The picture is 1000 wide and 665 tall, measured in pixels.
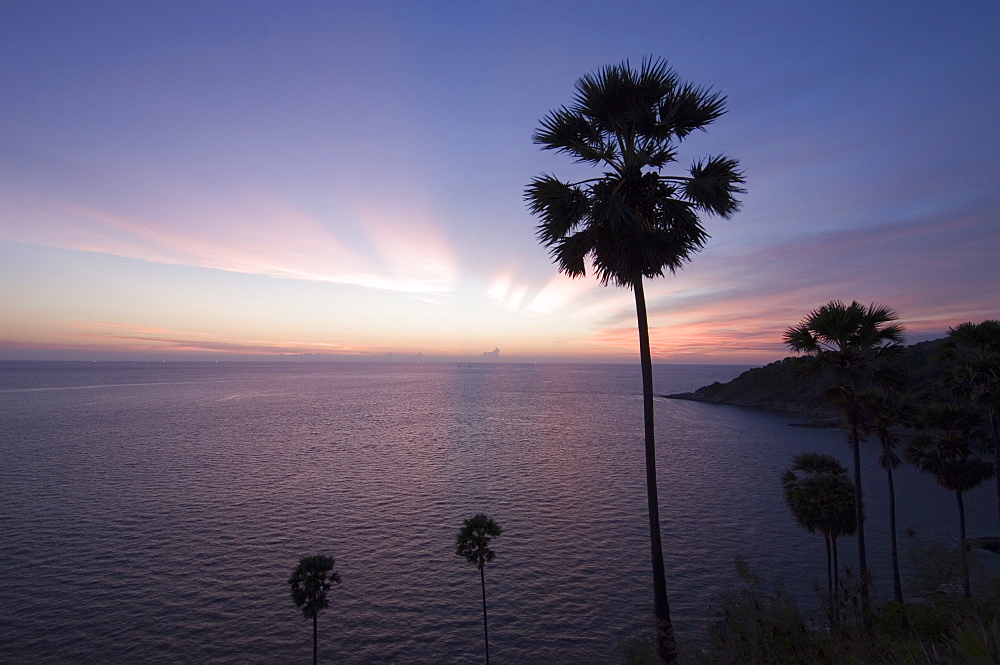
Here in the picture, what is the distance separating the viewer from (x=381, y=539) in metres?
38.0

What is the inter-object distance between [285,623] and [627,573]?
73.4 feet

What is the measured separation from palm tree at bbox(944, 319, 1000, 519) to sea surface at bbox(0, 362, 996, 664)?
1641 centimetres

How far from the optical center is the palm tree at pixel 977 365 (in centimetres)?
1828

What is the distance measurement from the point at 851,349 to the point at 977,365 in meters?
7.70

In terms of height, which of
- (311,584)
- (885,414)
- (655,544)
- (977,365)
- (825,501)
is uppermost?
(977,365)

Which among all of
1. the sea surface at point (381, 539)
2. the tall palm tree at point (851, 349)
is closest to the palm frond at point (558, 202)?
the tall palm tree at point (851, 349)

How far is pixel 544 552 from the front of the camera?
35500mm

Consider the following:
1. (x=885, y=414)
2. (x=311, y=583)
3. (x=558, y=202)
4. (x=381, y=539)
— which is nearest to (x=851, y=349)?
(x=885, y=414)

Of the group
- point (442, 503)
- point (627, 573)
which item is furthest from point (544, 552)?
point (442, 503)

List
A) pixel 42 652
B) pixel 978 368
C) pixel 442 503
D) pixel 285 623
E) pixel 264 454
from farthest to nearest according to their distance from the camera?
1. pixel 264 454
2. pixel 442 503
3. pixel 285 623
4. pixel 42 652
5. pixel 978 368

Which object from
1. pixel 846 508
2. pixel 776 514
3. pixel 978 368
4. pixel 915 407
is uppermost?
pixel 978 368

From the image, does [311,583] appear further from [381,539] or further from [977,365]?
[977,365]

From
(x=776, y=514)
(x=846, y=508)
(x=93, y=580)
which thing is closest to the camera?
(x=846, y=508)

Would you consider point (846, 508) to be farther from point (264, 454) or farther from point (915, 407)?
point (264, 454)
